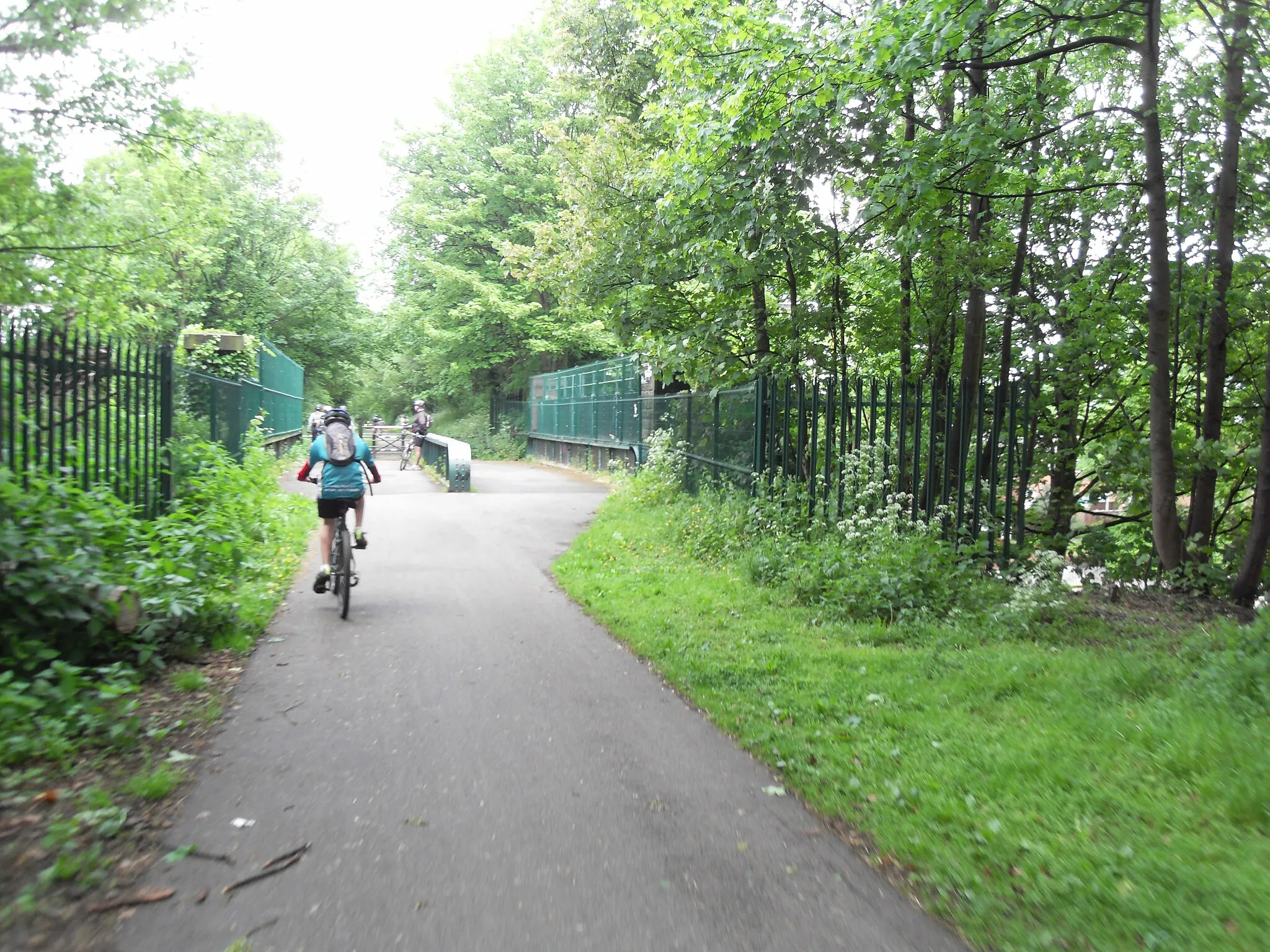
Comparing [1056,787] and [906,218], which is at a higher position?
[906,218]

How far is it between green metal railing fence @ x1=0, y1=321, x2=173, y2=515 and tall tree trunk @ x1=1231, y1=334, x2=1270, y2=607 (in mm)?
8347

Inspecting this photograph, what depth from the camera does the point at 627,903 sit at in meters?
3.14

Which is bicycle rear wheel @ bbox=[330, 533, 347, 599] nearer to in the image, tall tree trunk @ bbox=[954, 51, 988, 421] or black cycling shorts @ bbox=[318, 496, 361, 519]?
black cycling shorts @ bbox=[318, 496, 361, 519]

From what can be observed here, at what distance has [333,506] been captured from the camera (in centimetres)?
807

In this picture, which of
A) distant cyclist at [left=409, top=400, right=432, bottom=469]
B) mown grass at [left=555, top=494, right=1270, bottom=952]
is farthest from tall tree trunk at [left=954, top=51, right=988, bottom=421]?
distant cyclist at [left=409, top=400, right=432, bottom=469]

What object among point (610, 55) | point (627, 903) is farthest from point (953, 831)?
point (610, 55)

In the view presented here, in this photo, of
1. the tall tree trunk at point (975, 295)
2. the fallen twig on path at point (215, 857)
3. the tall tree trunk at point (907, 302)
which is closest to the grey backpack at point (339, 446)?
the fallen twig on path at point (215, 857)

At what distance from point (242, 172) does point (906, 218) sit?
36.1 meters

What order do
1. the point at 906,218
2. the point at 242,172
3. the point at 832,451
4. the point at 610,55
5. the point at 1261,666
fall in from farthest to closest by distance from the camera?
1. the point at 242,172
2. the point at 610,55
3. the point at 832,451
4. the point at 906,218
5. the point at 1261,666

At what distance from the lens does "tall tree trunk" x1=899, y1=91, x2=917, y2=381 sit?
10203mm

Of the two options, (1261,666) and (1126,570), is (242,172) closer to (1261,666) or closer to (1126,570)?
(1126,570)

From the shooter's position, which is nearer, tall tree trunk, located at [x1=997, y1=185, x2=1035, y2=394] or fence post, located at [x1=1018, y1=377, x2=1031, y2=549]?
fence post, located at [x1=1018, y1=377, x2=1031, y2=549]

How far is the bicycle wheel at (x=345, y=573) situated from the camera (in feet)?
25.1

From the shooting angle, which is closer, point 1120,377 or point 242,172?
point 1120,377
